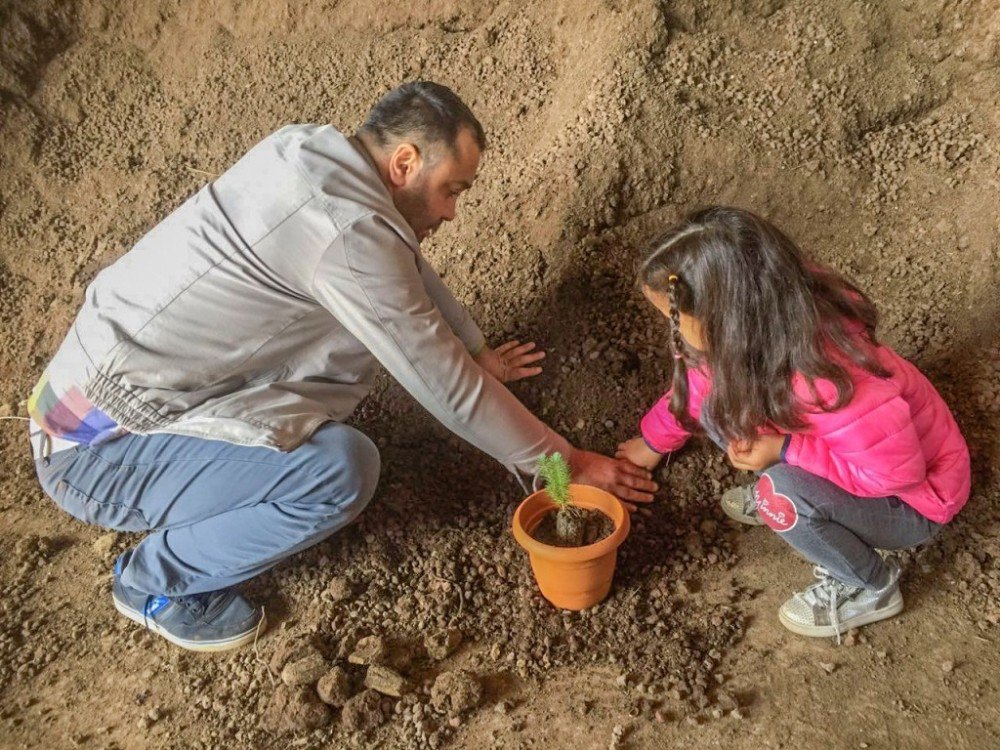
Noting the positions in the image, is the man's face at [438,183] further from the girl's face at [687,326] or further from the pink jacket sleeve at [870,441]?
the pink jacket sleeve at [870,441]

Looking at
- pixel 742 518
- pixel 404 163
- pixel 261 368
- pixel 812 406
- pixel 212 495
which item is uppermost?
pixel 404 163

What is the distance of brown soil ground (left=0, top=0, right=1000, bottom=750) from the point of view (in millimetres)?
1753

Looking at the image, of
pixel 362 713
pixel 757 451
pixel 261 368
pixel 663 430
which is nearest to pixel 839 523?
pixel 757 451

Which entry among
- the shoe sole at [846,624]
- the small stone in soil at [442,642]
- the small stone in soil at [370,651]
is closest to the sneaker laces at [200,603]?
the small stone in soil at [370,651]

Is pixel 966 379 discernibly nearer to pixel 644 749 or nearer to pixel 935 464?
pixel 935 464

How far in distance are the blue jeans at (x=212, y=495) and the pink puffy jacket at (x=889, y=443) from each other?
2.99 feet

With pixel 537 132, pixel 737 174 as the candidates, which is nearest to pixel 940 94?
pixel 737 174

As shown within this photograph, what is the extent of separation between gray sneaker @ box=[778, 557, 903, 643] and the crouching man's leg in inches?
43.0

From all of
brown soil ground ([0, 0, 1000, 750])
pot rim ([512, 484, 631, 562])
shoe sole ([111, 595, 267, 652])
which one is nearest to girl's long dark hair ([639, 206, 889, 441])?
pot rim ([512, 484, 631, 562])

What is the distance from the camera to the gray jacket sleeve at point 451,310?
2106 millimetres

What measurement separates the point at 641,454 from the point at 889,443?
742mm

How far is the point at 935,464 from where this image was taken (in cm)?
173

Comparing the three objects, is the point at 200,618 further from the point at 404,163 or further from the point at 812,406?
the point at 812,406

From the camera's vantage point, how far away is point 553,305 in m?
2.44
